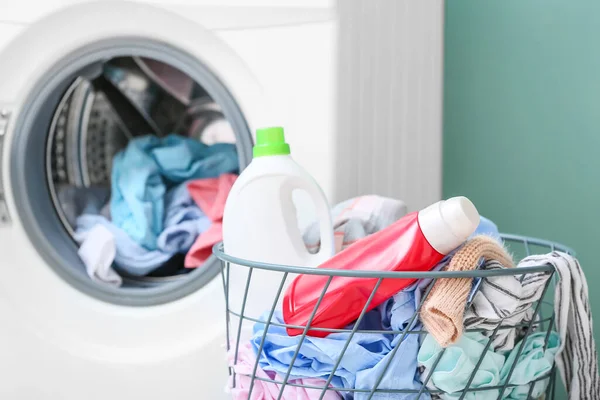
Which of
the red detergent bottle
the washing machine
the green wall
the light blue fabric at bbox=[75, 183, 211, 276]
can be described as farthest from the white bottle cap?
the green wall

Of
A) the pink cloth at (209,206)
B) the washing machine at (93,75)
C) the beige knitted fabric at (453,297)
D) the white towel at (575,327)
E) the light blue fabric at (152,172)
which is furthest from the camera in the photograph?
the light blue fabric at (152,172)

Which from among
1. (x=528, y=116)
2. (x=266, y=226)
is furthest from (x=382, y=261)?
(x=528, y=116)

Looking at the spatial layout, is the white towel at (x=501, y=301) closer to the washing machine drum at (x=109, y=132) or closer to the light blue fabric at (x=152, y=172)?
the washing machine drum at (x=109, y=132)

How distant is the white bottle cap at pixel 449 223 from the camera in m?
0.71

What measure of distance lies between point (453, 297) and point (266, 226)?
0.99ft

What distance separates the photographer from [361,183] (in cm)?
112

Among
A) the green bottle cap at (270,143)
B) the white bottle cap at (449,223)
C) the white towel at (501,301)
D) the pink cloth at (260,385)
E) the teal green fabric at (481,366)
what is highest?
the green bottle cap at (270,143)

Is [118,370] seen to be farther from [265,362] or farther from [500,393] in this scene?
[500,393]

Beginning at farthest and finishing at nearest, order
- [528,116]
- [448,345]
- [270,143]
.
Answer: [528,116] < [270,143] < [448,345]

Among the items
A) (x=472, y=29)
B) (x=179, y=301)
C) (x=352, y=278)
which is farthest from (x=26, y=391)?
(x=472, y=29)

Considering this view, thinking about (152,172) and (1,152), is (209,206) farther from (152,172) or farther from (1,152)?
(1,152)

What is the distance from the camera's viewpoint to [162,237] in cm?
130

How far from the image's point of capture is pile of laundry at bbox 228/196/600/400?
2.34 ft

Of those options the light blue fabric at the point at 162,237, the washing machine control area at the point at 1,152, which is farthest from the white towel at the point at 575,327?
the washing machine control area at the point at 1,152
